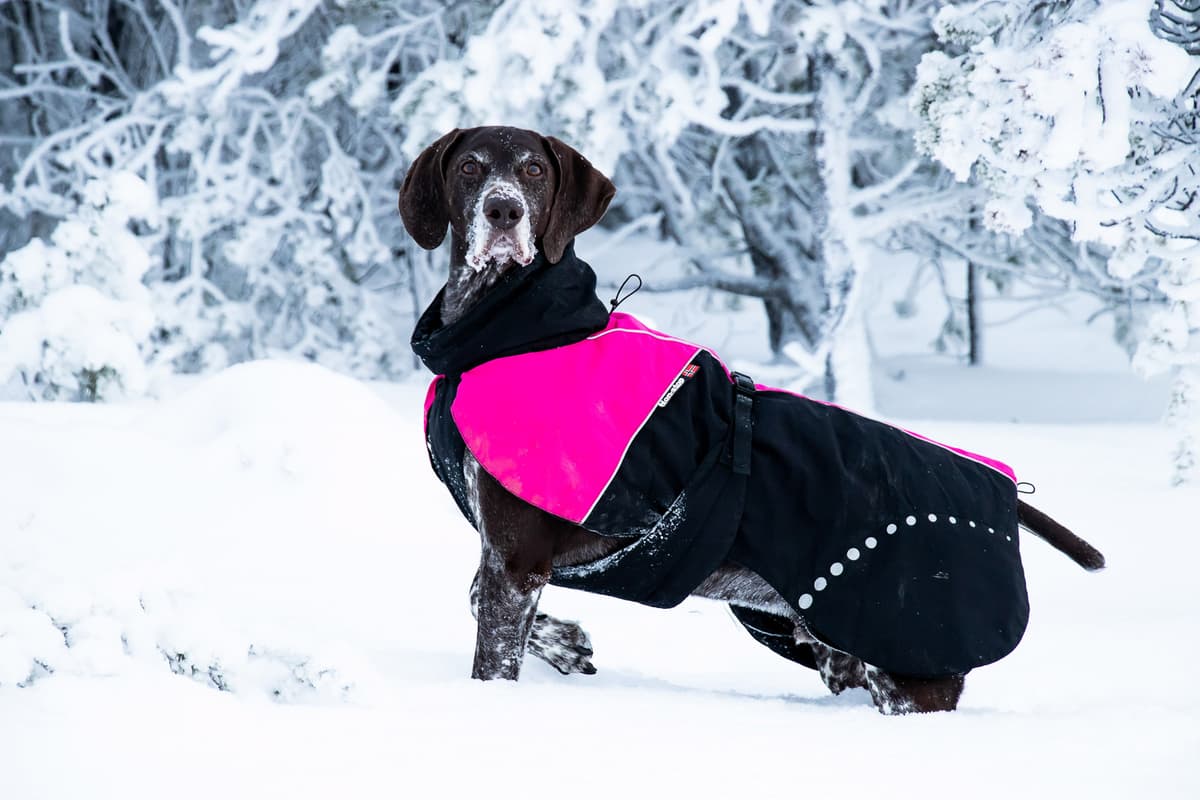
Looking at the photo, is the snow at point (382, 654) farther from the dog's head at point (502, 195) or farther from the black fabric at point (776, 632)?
the dog's head at point (502, 195)

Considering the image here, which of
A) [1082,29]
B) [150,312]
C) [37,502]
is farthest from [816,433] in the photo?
[150,312]

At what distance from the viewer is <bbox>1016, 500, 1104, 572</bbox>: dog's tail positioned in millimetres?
3295

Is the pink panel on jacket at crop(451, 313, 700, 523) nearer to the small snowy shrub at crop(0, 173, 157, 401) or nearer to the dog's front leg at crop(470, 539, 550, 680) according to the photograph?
the dog's front leg at crop(470, 539, 550, 680)

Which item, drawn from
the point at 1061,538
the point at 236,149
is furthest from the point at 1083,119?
the point at 236,149

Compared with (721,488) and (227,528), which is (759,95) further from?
(721,488)

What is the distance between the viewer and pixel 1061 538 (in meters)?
3.33

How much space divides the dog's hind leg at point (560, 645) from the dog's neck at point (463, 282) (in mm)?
820

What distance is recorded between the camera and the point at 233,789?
2.12m

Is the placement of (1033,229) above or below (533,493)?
below

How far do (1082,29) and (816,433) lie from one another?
204cm

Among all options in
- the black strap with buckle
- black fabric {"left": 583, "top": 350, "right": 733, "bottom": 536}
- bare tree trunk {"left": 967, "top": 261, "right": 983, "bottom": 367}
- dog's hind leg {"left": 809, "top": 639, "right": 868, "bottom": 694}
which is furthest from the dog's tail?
bare tree trunk {"left": 967, "top": 261, "right": 983, "bottom": 367}

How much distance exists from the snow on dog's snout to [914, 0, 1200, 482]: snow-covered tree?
207cm

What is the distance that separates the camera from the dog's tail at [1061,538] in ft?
10.8

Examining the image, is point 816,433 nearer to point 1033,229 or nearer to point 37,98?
point 1033,229
